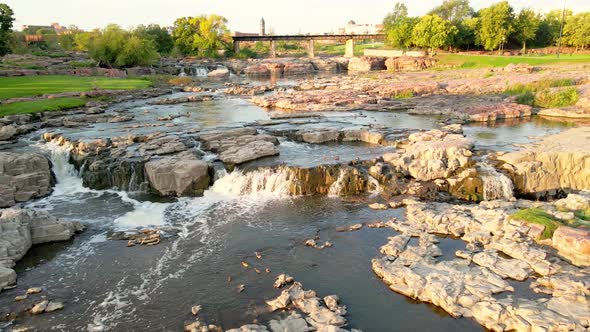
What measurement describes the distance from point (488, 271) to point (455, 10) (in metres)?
101

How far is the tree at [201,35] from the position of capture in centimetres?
10769

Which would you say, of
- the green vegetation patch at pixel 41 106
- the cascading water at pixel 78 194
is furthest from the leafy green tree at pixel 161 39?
the cascading water at pixel 78 194

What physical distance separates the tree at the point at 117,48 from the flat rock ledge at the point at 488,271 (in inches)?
2513

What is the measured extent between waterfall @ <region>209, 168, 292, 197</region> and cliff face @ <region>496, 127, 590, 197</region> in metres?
Result: 10.4

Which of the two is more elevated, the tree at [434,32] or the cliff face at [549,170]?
the tree at [434,32]

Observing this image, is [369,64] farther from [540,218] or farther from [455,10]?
[540,218]

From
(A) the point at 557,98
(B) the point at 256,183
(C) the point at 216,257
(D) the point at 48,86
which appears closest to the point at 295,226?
(C) the point at 216,257

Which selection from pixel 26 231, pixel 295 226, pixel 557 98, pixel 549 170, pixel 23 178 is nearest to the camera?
pixel 26 231

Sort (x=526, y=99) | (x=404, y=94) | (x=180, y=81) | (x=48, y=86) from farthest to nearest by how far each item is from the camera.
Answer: (x=180, y=81) < (x=48, y=86) < (x=404, y=94) < (x=526, y=99)

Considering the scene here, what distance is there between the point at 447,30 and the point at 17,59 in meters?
77.2

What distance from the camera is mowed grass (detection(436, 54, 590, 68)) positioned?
56.9 meters

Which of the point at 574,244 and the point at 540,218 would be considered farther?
the point at 540,218

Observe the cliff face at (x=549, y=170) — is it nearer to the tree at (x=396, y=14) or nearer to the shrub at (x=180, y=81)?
the shrub at (x=180, y=81)

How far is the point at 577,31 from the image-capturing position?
70812 millimetres
